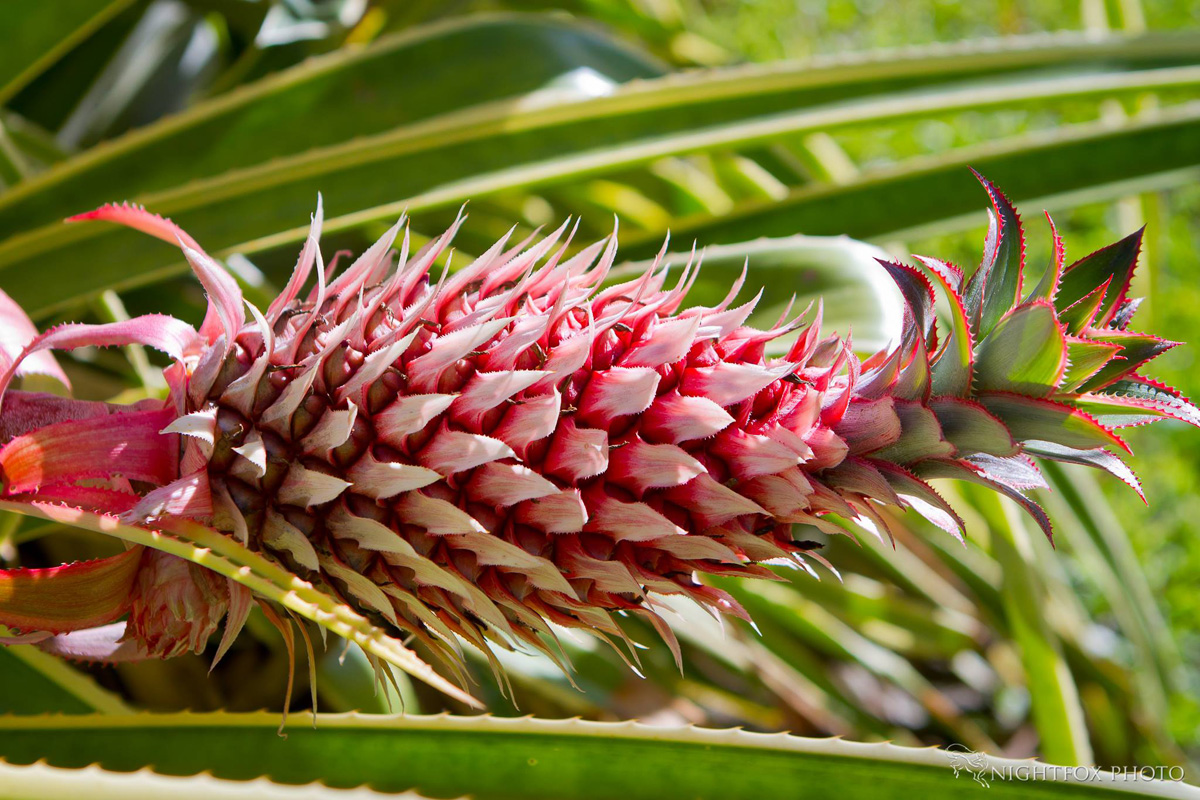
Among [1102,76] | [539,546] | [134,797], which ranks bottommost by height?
Answer: [134,797]

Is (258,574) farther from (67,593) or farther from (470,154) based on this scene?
(470,154)

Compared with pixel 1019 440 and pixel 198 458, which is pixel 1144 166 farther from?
pixel 198 458

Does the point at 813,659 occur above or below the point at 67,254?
below

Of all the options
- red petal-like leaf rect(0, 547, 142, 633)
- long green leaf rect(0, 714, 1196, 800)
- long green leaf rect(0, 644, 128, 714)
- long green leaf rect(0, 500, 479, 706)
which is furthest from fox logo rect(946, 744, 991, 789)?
long green leaf rect(0, 644, 128, 714)

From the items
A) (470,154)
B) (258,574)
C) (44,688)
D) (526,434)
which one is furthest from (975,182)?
(44,688)

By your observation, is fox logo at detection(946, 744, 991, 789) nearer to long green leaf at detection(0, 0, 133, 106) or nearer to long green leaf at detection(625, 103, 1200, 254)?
long green leaf at detection(625, 103, 1200, 254)

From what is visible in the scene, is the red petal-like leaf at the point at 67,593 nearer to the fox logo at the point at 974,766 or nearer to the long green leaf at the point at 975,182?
the fox logo at the point at 974,766

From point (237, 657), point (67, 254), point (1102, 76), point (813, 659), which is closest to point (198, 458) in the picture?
point (67, 254)
